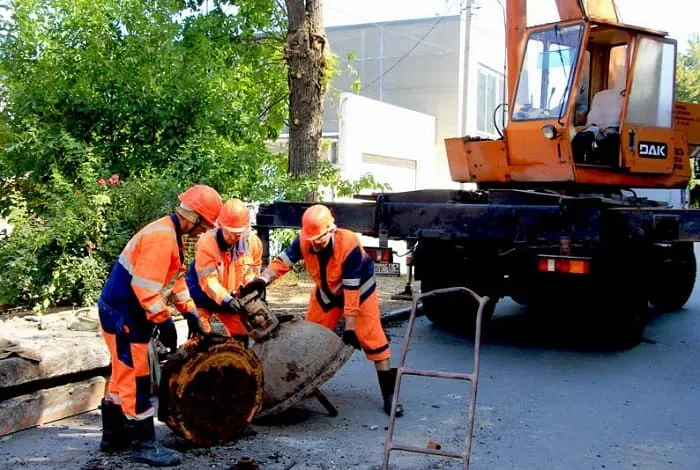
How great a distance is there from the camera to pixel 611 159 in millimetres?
8430

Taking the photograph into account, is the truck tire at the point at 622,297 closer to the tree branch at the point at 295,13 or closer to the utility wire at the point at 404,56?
the tree branch at the point at 295,13

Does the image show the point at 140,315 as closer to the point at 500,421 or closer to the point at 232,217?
the point at 232,217

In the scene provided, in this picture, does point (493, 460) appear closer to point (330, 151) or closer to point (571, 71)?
point (571, 71)

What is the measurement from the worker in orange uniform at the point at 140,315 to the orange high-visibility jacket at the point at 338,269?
1206 mm

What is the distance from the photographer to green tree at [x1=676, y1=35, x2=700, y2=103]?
44.9m

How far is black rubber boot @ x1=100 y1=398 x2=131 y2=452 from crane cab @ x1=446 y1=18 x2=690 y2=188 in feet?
17.2

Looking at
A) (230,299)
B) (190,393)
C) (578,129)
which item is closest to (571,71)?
(578,129)

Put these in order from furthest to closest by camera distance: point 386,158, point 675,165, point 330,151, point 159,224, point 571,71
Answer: point 386,158
point 330,151
point 675,165
point 571,71
point 159,224

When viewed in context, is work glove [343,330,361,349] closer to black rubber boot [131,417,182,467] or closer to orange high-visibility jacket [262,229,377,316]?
orange high-visibility jacket [262,229,377,316]

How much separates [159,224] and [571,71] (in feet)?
16.8

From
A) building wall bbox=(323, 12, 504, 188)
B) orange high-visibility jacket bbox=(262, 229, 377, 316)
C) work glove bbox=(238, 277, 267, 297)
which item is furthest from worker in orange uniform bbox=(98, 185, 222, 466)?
building wall bbox=(323, 12, 504, 188)

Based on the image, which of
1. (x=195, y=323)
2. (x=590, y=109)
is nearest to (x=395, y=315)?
(x=590, y=109)

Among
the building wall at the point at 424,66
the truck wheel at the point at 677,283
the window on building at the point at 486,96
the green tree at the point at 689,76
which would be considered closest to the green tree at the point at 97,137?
the truck wheel at the point at 677,283

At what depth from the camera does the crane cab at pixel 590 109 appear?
8.24 meters
